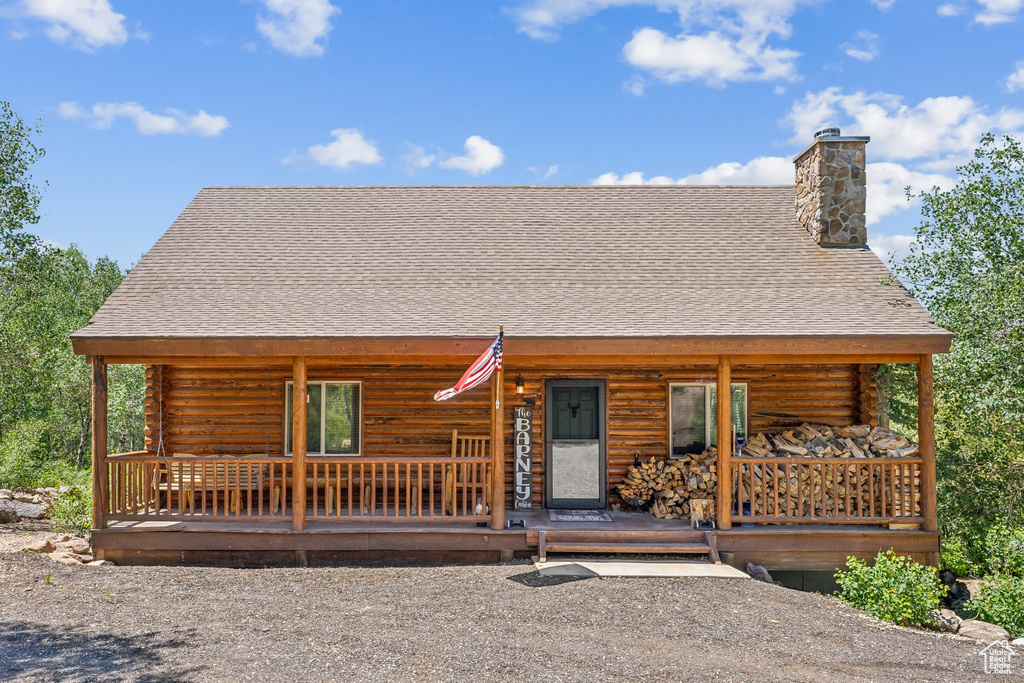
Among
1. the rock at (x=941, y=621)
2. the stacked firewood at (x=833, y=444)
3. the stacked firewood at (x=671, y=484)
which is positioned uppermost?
the stacked firewood at (x=833, y=444)

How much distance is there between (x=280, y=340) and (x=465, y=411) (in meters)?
3.26

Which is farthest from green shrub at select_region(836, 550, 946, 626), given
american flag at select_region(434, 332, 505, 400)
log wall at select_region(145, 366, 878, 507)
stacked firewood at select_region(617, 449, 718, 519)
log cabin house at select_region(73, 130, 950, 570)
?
american flag at select_region(434, 332, 505, 400)

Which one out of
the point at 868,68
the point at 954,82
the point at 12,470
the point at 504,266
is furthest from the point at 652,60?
the point at 12,470

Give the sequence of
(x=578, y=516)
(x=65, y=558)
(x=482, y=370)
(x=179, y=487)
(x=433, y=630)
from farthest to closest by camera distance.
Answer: (x=578, y=516) < (x=179, y=487) < (x=65, y=558) < (x=482, y=370) < (x=433, y=630)

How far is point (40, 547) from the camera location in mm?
8789

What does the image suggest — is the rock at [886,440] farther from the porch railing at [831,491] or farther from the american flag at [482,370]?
the american flag at [482,370]

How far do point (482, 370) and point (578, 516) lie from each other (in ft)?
10.3

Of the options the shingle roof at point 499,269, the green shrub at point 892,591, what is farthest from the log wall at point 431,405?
the green shrub at point 892,591

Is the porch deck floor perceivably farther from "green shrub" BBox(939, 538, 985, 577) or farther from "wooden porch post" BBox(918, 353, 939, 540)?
"green shrub" BBox(939, 538, 985, 577)

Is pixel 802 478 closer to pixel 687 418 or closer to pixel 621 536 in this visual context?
pixel 687 418

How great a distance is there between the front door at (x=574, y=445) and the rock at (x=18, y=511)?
9.03 metres

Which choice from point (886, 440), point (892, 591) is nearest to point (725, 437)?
point (892, 591)

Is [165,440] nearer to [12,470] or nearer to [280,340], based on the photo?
[280,340]

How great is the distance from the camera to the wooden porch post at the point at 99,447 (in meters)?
8.66
